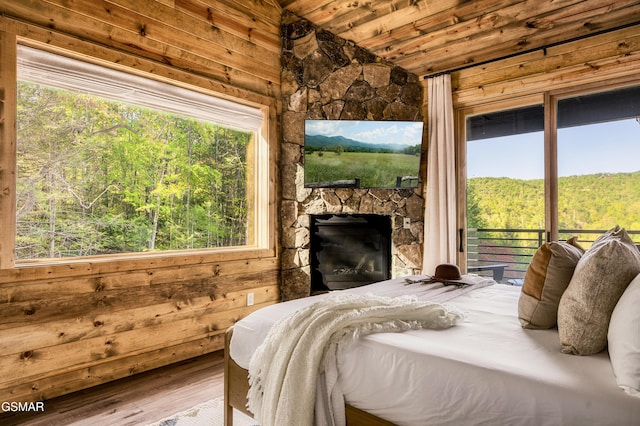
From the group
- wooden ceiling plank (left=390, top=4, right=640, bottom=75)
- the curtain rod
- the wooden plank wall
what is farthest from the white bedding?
the curtain rod

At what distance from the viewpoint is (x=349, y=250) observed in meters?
4.08

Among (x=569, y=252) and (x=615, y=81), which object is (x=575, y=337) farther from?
(x=615, y=81)

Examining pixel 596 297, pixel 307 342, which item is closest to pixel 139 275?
pixel 307 342

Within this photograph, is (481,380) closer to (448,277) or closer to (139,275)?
(448,277)

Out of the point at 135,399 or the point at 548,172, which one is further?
the point at 548,172

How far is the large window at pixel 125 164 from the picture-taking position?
99.3 inches

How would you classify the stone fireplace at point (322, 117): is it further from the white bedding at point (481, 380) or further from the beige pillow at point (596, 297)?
the beige pillow at point (596, 297)

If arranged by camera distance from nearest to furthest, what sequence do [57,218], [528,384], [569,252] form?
[528,384], [569,252], [57,218]

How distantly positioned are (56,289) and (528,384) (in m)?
2.59

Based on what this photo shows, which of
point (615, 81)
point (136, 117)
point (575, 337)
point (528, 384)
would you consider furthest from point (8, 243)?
point (615, 81)

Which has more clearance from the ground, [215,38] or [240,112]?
[215,38]

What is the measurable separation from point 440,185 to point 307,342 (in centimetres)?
305

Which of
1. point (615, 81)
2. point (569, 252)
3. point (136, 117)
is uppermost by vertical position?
point (615, 81)

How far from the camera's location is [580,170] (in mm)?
3561
